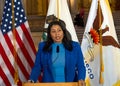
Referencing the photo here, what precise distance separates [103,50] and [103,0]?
Answer: 85 centimetres

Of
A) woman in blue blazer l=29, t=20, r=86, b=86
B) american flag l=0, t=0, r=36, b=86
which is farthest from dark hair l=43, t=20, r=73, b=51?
american flag l=0, t=0, r=36, b=86

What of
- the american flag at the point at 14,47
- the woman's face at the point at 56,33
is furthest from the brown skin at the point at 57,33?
the american flag at the point at 14,47

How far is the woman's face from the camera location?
189 inches

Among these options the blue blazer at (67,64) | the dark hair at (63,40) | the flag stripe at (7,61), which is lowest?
the flag stripe at (7,61)

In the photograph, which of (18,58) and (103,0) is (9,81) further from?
(103,0)

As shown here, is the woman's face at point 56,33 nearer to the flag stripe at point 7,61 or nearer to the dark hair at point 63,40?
the dark hair at point 63,40

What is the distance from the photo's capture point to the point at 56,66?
4836 millimetres

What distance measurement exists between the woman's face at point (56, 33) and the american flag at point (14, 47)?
6.69 feet

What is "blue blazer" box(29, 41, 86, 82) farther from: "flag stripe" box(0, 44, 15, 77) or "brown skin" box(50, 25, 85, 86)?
"flag stripe" box(0, 44, 15, 77)

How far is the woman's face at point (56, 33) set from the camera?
189 inches

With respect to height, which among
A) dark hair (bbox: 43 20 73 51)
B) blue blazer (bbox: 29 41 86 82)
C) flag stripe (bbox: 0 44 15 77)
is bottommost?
flag stripe (bbox: 0 44 15 77)

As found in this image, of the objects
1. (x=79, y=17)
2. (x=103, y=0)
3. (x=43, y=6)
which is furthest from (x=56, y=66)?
(x=43, y=6)

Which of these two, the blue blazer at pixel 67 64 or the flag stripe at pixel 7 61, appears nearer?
the blue blazer at pixel 67 64

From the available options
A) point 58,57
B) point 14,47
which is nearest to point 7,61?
point 14,47
